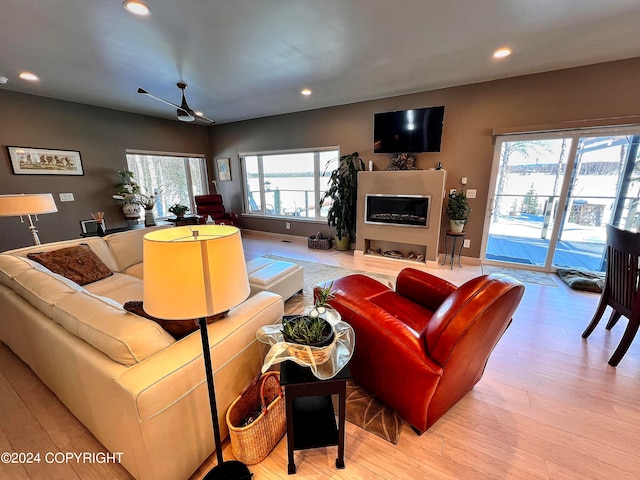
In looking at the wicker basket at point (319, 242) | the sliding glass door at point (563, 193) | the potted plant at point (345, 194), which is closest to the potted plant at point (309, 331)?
the potted plant at point (345, 194)

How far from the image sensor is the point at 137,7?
1.83 metres

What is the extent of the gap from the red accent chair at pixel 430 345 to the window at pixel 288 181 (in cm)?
390

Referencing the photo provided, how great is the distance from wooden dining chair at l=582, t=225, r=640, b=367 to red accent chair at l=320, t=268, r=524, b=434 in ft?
4.07

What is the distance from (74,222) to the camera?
14.1 ft

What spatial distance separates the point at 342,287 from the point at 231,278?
1.14m

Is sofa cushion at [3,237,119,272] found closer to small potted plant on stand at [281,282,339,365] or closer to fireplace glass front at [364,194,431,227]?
small potted plant on stand at [281,282,339,365]

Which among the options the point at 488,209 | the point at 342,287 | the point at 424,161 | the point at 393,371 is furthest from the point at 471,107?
Answer: the point at 393,371

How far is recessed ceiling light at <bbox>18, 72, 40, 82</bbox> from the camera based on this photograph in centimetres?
Result: 303

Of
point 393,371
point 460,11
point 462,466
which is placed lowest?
point 462,466

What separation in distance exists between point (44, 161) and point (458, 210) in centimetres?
632

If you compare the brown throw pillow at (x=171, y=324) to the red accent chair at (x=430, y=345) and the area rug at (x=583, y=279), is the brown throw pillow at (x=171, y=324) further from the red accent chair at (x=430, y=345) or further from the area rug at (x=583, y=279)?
the area rug at (x=583, y=279)

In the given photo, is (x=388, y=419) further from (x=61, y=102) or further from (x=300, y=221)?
(x=61, y=102)

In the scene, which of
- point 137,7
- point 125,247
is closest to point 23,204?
point 125,247

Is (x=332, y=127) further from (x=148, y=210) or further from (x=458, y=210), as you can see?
(x=148, y=210)
